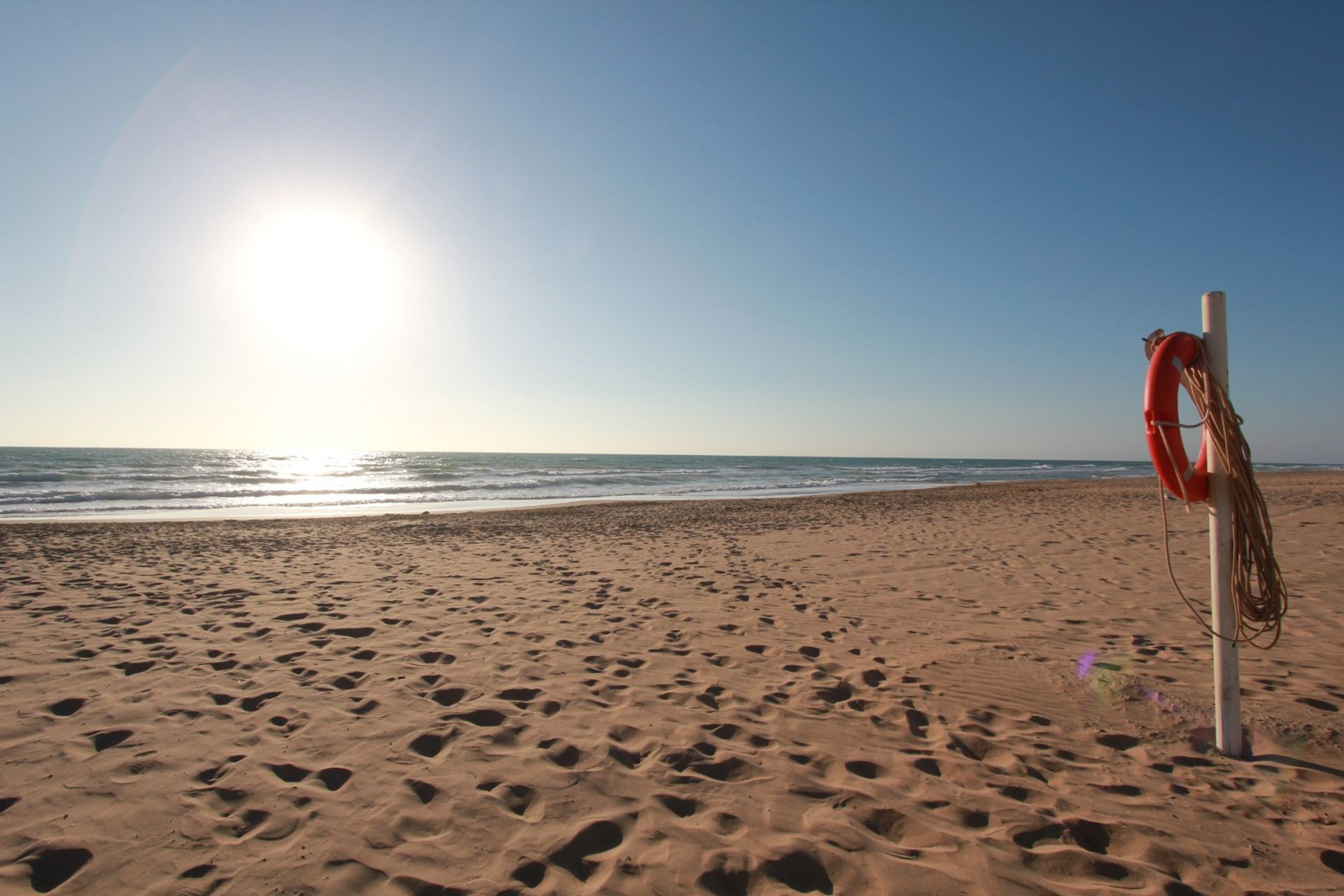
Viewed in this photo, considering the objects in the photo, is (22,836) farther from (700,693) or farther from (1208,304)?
(1208,304)

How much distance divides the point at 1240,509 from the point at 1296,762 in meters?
1.42

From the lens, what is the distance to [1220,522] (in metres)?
3.06

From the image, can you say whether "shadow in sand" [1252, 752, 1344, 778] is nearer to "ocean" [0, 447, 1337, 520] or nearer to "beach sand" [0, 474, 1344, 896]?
"beach sand" [0, 474, 1344, 896]

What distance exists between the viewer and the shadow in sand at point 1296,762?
10.2 ft

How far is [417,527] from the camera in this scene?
13.7 meters

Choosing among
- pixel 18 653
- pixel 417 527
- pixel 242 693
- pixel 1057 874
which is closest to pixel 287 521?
pixel 417 527

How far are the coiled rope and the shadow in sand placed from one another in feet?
2.33

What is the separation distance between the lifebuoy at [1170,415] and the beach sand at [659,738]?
1.48 meters

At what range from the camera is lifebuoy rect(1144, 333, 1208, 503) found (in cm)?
305

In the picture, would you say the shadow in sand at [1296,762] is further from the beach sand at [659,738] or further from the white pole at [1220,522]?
the white pole at [1220,522]

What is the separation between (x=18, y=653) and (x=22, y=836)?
3383mm

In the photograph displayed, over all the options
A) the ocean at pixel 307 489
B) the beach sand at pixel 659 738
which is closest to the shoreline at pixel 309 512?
the ocean at pixel 307 489

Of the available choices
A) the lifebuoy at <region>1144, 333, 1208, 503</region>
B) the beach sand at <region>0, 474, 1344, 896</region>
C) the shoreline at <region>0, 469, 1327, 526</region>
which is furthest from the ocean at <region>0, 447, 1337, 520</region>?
the lifebuoy at <region>1144, 333, 1208, 503</region>

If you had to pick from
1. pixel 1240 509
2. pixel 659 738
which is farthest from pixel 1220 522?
pixel 659 738
